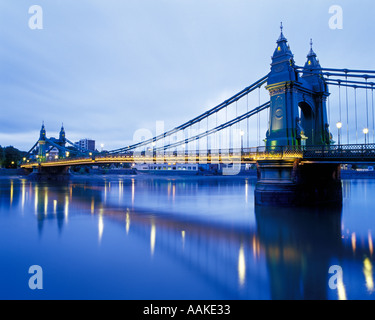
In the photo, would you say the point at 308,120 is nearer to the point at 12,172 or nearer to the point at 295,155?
the point at 295,155

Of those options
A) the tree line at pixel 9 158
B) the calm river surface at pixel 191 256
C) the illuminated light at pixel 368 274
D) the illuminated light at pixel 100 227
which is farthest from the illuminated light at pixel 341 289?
the tree line at pixel 9 158

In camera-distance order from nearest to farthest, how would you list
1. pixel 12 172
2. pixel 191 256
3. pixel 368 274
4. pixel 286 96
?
1. pixel 368 274
2. pixel 191 256
3. pixel 286 96
4. pixel 12 172

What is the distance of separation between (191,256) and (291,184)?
576 inches

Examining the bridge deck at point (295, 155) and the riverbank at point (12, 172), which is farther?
the riverbank at point (12, 172)

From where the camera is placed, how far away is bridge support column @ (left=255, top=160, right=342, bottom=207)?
77.9 feet

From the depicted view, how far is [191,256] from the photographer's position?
1216cm

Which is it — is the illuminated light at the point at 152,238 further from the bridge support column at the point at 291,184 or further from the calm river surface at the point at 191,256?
the bridge support column at the point at 291,184

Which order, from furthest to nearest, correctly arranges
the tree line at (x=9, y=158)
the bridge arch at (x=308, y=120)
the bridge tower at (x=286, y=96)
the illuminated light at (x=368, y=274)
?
the tree line at (x=9, y=158) → the bridge arch at (x=308, y=120) → the bridge tower at (x=286, y=96) → the illuminated light at (x=368, y=274)

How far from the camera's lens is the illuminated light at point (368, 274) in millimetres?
8891

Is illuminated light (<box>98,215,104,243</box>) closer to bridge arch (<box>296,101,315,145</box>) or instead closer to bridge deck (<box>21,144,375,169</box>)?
bridge deck (<box>21,144,375,169</box>)

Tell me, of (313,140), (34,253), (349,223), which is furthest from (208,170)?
(34,253)

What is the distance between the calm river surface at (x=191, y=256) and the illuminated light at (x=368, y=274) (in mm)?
33


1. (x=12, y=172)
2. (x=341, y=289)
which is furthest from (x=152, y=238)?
(x=12, y=172)
